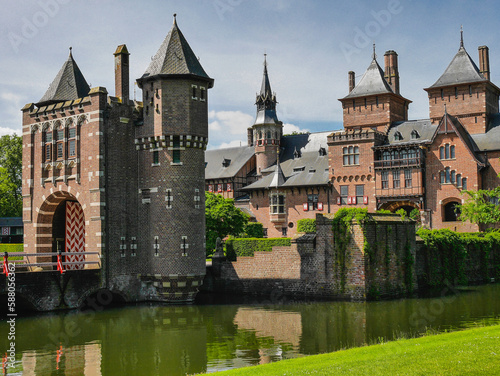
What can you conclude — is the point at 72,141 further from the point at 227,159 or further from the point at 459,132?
the point at 227,159

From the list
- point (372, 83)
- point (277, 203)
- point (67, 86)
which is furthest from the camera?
point (372, 83)

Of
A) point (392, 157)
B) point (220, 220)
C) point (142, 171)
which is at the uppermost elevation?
point (392, 157)

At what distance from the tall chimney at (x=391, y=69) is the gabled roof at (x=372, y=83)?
2451 millimetres

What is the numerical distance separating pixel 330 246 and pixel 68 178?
13.9 meters

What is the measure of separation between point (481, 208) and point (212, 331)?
1155 inches

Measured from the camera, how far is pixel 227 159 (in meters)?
67.4

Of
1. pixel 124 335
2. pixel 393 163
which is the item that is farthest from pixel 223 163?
pixel 124 335

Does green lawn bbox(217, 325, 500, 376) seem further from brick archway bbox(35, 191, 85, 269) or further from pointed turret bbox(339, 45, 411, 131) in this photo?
pointed turret bbox(339, 45, 411, 131)

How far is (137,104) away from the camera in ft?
102

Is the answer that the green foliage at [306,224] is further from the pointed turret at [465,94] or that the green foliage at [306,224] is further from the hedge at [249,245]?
the pointed turret at [465,94]

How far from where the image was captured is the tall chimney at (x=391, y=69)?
196ft

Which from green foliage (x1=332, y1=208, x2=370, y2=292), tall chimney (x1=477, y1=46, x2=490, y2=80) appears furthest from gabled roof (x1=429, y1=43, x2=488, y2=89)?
green foliage (x1=332, y1=208, x2=370, y2=292)

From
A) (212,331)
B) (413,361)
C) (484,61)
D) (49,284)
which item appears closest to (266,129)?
(484,61)

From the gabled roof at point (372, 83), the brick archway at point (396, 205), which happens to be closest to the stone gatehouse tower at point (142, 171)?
the brick archway at point (396, 205)
